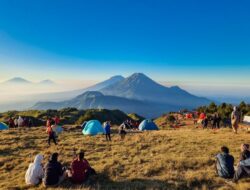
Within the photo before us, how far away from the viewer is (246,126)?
28.0 meters

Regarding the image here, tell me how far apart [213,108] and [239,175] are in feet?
171

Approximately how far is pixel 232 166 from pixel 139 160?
5.36 m

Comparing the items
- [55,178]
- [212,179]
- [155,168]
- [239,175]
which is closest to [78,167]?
[55,178]

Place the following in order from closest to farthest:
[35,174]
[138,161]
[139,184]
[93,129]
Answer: [139,184] < [35,174] < [138,161] < [93,129]

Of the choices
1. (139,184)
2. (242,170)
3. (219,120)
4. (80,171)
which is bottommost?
(139,184)

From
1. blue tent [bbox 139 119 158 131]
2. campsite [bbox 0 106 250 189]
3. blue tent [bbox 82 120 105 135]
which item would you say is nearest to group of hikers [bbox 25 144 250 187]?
campsite [bbox 0 106 250 189]

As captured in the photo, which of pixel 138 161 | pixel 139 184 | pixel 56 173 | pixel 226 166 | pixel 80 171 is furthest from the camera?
pixel 138 161

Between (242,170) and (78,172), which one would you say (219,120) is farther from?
(78,172)

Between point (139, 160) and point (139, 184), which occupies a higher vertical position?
point (139, 160)

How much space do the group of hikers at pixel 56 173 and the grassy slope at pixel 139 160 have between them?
0.38 metres

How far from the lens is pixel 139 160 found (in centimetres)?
1570

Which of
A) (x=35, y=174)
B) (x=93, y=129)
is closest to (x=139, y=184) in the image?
(x=35, y=174)

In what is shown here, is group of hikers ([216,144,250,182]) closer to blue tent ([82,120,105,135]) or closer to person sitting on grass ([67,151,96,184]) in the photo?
person sitting on grass ([67,151,96,184])

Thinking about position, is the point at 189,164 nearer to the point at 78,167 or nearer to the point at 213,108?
the point at 78,167
